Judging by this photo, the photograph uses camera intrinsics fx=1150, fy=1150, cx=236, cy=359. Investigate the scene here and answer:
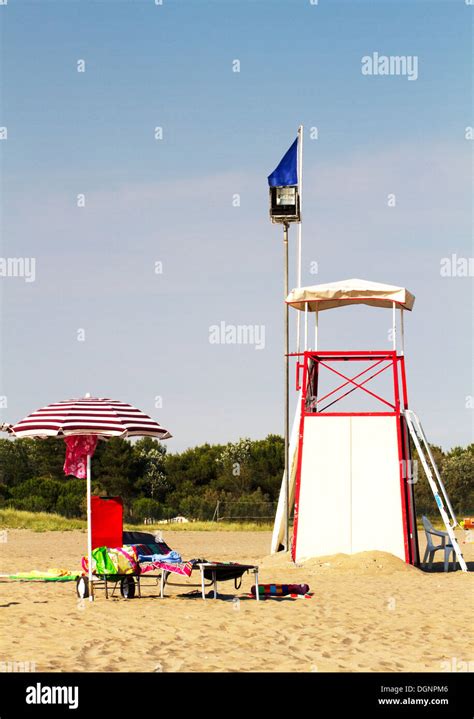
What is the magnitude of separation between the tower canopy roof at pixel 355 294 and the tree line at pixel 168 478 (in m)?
26.2

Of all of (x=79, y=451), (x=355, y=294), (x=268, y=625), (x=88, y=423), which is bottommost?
(x=268, y=625)

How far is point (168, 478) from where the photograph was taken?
2532 inches

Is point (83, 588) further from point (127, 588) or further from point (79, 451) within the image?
point (79, 451)

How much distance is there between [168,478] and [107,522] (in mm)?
47526

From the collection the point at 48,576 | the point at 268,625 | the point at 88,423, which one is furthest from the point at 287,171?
the point at 268,625

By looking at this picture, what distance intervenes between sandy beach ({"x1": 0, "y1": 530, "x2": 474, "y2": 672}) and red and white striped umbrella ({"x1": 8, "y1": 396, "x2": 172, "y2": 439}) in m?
2.27

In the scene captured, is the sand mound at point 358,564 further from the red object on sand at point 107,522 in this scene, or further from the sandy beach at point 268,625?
the red object on sand at point 107,522

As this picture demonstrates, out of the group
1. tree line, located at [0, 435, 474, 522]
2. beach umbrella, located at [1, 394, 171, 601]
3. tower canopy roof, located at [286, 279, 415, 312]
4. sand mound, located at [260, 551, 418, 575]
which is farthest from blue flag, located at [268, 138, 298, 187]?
tree line, located at [0, 435, 474, 522]

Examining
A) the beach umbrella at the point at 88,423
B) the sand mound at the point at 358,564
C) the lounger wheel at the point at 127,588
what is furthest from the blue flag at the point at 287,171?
the lounger wheel at the point at 127,588

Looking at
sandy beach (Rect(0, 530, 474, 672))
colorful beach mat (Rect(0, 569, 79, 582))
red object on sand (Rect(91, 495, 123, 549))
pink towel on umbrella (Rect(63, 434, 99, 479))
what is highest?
pink towel on umbrella (Rect(63, 434, 99, 479))

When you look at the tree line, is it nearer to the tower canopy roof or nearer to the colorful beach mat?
the tower canopy roof

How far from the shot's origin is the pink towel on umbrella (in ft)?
52.9

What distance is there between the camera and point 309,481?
71.0 feet

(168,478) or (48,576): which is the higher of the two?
(168,478)
